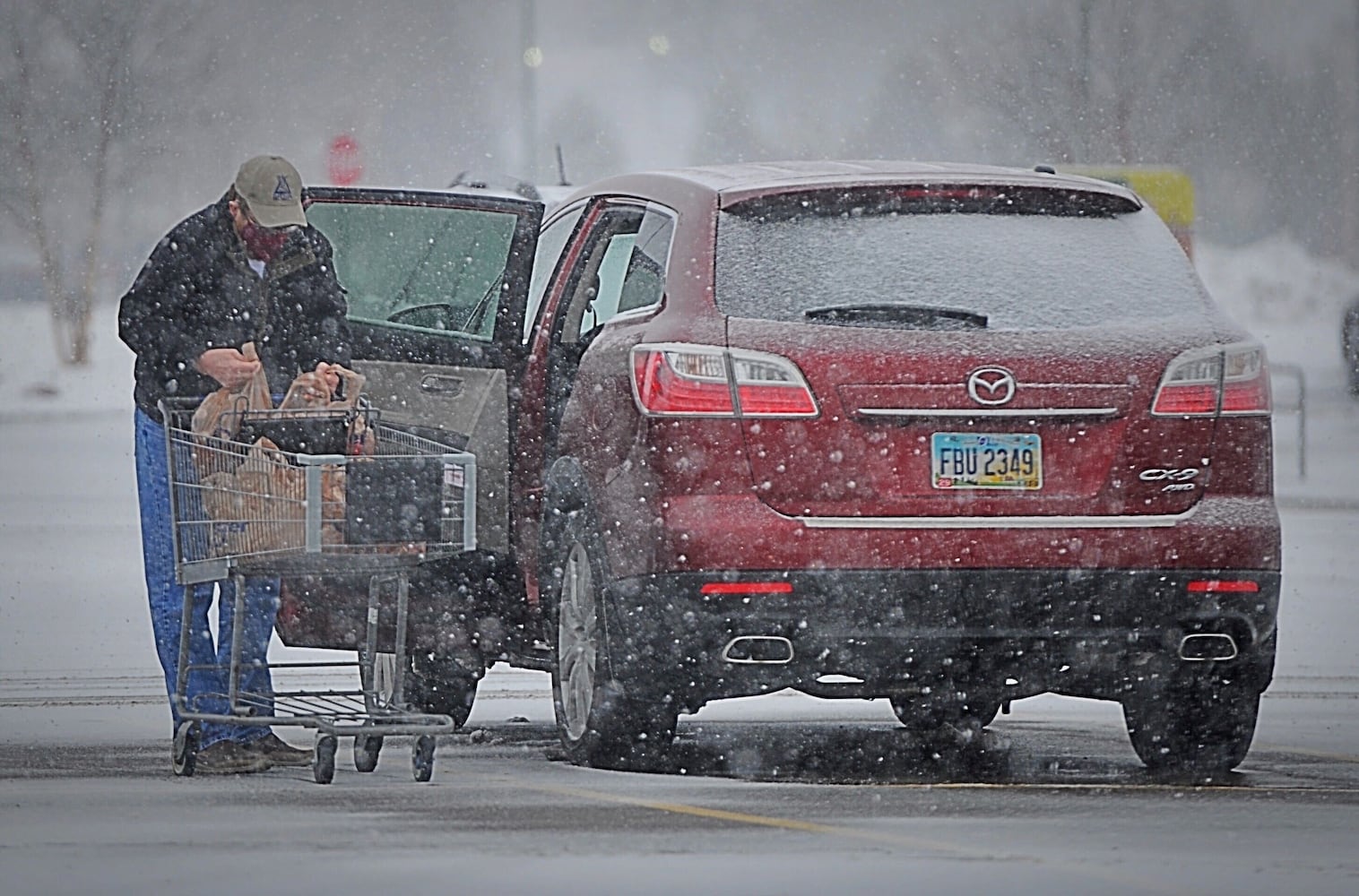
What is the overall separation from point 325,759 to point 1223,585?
234cm

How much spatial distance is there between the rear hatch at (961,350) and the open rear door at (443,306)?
1.16 meters

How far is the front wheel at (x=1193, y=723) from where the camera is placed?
7.55 metres

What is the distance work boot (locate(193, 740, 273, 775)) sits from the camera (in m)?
7.69

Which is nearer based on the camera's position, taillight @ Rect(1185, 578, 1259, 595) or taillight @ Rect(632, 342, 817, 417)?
taillight @ Rect(632, 342, 817, 417)

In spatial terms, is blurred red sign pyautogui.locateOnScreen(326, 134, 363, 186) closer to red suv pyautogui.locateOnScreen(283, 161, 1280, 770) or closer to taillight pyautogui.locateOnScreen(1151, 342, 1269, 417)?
red suv pyautogui.locateOnScreen(283, 161, 1280, 770)

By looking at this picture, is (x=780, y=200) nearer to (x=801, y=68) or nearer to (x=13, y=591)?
(x=13, y=591)

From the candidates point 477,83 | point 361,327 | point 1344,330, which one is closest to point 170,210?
point 477,83

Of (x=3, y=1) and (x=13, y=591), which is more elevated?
(x=3, y=1)

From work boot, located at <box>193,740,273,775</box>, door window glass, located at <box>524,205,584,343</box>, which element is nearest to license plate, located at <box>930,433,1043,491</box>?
door window glass, located at <box>524,205,584,343</box>

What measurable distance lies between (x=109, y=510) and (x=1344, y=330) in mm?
21398

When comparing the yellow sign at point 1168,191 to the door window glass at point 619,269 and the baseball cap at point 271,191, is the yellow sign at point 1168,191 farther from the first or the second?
the baseball cap at point 271,191

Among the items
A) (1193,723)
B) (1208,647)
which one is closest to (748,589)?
(1208,647)

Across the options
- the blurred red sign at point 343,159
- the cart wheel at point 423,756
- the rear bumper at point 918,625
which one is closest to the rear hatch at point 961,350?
the rear bumper at point 918,625

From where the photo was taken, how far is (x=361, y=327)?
8.35 metres
